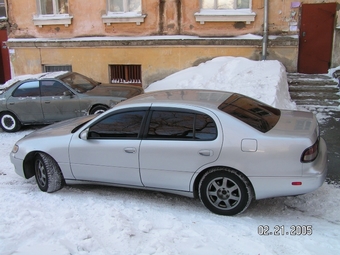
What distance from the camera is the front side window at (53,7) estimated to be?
41.3ft

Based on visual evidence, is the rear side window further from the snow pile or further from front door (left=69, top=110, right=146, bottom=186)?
the snow pile

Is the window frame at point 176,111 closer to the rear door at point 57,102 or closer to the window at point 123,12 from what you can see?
the rear door at point 57,102

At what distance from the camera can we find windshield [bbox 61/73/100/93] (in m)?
8.84

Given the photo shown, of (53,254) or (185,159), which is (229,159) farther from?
(53,254)

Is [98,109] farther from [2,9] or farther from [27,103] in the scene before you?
[2,9]

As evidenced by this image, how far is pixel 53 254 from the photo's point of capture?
350 cm

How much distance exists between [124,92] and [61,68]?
5.22 m

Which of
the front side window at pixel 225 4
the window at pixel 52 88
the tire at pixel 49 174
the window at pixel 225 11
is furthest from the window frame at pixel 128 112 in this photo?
the front side window at pixel 225 4

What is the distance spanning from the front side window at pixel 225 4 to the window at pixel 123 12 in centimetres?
211

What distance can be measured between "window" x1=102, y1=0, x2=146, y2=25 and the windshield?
338cm

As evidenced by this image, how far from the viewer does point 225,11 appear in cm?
1139

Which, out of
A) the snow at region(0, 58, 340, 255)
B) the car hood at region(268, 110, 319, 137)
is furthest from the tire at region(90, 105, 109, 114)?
the car hood at region(268, 110, 319, 137)

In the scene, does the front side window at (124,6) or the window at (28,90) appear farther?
the front side window at (124,6)

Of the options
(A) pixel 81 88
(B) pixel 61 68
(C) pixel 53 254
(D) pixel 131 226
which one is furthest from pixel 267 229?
(B) pixel 61 68
